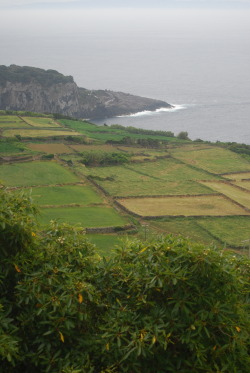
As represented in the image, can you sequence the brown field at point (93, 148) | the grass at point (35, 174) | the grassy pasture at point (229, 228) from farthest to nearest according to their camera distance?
the brown field at point (93, 148), the grass at point (35, 174), the grassy pasture at point (229, 228)

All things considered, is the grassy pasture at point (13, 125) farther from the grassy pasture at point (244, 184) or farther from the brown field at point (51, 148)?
the grassy pasture at point (244, 184)

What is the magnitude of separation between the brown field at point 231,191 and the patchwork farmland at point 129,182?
6cm

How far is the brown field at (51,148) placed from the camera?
47.8 meters

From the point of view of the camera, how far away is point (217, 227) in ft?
99.5

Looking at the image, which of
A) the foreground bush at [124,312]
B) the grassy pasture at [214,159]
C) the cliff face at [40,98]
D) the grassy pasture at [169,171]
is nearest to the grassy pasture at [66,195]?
the grassy pasture at [169,171]

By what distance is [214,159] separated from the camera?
50000mm

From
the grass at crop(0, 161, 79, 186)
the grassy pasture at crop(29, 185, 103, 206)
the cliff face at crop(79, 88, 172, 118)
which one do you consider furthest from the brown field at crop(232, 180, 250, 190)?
the cliff face at crop(79, 88, 172, 118)

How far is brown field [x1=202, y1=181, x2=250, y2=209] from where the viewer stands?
119 feet

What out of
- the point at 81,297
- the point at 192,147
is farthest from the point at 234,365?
the point at 192,147

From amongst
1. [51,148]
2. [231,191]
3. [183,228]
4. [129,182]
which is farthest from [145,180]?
[51,148]

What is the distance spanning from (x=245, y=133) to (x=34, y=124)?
37.5 metres

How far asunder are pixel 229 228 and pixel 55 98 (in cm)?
7714

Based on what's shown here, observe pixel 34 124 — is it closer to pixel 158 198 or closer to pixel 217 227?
pixel 158 198

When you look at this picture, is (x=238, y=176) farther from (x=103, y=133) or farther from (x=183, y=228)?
(x=103, y=133)
